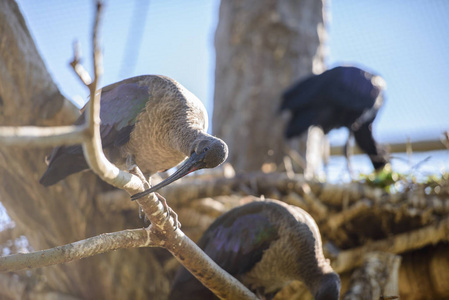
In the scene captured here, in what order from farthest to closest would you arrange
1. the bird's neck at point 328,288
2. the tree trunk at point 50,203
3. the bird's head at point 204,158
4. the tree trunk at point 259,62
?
the tree trunk at point 259,62
the tree trunk at point 50,203
the bird's neck at point 328,288
the bird's head at point 204,158

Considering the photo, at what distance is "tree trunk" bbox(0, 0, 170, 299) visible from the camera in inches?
153

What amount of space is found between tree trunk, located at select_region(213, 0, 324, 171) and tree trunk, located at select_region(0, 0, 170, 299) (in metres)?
2.19

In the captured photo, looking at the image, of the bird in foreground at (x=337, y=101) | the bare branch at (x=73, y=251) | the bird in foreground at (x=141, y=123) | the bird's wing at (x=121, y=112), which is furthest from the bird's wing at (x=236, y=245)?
the bird in foreground at (x=337, y=101)

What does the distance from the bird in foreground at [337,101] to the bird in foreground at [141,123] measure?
2.79 metres

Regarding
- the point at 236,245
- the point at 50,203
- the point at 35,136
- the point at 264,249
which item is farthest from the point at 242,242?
the point at 35,136

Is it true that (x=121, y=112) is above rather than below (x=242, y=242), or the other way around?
above

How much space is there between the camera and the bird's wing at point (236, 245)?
3461 mm

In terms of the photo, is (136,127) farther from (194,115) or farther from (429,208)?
(429,208)

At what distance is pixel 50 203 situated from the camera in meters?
4.11

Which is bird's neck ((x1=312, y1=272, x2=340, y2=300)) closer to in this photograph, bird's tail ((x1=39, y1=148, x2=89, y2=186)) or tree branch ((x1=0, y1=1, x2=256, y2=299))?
tree branch ((x1=0, y1=1, x2=256, y2=299))

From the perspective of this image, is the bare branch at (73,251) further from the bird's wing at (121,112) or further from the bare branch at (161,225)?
the bird's wing at (121,112)

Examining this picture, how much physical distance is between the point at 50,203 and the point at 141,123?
1251mm

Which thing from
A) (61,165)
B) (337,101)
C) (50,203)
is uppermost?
(61,165)

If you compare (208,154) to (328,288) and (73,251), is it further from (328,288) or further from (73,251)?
(328,288)
